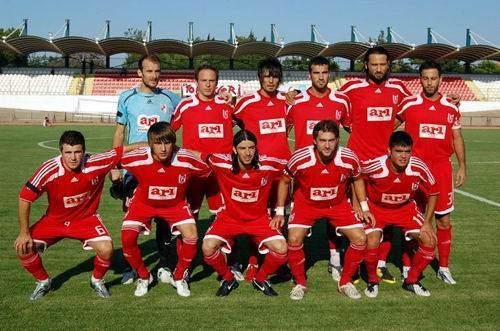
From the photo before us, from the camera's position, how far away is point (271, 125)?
5.25 metres

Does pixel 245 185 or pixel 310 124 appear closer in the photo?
pixel 245 185

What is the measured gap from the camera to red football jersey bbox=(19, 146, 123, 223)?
440 centimetres

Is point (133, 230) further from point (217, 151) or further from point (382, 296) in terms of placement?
point (382, 296)

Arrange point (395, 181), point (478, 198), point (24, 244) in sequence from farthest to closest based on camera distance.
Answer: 1. point (478, 198)
2. point (395, 181)
3. point (24, 244)

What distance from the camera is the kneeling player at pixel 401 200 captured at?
4.63 meters

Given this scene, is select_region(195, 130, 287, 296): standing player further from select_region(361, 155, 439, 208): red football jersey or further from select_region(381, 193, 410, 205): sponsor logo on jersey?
select_region(381, 193, 410, 205): sponsor logo on jersey

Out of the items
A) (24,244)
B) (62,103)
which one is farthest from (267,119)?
(62,103)

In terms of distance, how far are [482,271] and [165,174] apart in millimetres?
3436

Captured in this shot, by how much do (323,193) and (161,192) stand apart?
60.8 inches

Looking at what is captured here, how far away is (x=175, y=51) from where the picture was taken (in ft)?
139

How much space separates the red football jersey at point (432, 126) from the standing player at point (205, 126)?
1918 millimetres

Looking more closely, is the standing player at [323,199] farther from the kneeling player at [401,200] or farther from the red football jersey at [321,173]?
the kneeling player at [401,200]

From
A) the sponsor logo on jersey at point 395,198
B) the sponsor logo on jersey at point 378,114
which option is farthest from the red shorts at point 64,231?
the sponsor logo on jersey at point 378,114

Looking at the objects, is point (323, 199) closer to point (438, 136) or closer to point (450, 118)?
point (438, 136)
